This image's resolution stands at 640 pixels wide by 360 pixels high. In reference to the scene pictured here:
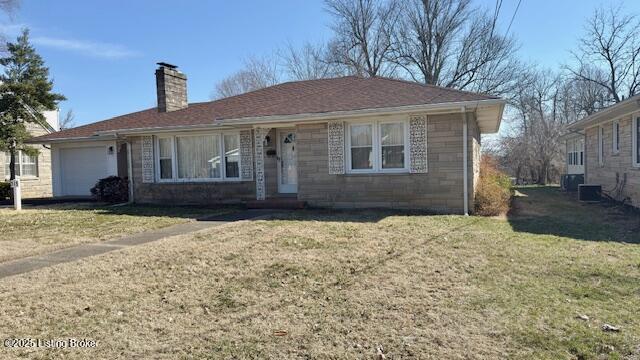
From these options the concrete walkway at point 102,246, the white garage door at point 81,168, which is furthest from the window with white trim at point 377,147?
the white garage door at point 81,168

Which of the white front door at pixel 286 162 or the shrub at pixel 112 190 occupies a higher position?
the white front door at pixel 286 162

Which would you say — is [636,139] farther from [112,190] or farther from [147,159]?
[112,190]

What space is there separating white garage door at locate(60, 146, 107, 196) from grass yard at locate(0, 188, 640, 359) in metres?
12.7

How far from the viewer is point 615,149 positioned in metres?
14.8

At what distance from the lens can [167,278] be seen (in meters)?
5.64

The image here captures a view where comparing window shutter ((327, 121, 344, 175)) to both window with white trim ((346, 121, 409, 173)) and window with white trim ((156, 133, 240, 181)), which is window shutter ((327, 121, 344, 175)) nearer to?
window with white trim ((346, 121, 409, 173))

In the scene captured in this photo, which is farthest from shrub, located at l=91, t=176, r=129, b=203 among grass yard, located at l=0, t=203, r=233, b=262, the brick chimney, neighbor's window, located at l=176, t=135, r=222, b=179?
the brick chimney

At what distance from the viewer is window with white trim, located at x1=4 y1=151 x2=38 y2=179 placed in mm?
22500

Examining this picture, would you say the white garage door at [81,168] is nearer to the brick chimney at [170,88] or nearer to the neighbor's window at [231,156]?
the brick chimney at [170,88]

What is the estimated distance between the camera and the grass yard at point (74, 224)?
26.7 feet

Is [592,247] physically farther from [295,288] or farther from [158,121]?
[158,121]

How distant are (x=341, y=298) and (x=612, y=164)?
14296 millimetres

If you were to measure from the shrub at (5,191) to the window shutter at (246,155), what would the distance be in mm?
12699

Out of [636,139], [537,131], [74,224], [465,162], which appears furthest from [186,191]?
[537,131]
